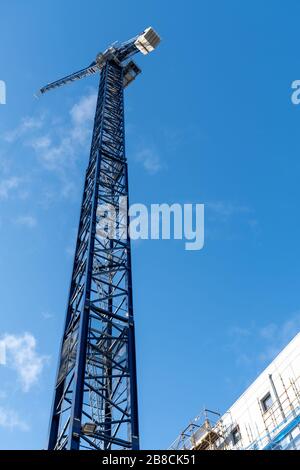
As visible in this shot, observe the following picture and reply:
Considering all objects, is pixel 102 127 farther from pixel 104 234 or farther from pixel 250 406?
pixel 250 406

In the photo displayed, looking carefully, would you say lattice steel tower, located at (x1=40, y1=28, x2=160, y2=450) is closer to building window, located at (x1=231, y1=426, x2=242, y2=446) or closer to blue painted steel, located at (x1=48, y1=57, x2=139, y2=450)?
blue painted steel, located at (x1=48, y1=57, x2=139, y2=450)

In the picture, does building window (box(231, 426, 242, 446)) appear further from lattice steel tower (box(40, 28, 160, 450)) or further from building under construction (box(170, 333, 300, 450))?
lattice steel tower (box(40, 28, 160, 450))

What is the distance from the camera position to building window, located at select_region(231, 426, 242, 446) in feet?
72.4

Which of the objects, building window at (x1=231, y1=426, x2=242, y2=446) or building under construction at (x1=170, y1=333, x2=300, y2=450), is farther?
building window at (x1=231, y1=426, x2=242, y2=446)

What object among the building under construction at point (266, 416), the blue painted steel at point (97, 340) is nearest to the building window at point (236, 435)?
the building under construction at point (266, 416)

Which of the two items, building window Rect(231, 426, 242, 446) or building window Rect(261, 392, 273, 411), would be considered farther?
building window Rect(231, 426, 242, 446)

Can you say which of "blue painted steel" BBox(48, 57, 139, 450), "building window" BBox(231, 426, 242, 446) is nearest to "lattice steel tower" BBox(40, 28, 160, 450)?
"blue painted steel" BBox(48, 57, 139, 450)

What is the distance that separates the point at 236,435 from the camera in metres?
22.3

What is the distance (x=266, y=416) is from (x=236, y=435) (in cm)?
258

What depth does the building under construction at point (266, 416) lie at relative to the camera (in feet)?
57.8

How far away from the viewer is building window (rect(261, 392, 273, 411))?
20797mm

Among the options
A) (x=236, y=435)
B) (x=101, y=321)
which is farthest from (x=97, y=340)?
(x=236, y=435)

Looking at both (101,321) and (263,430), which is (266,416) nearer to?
(263,430)

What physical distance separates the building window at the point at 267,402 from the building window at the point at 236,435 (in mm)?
2078
